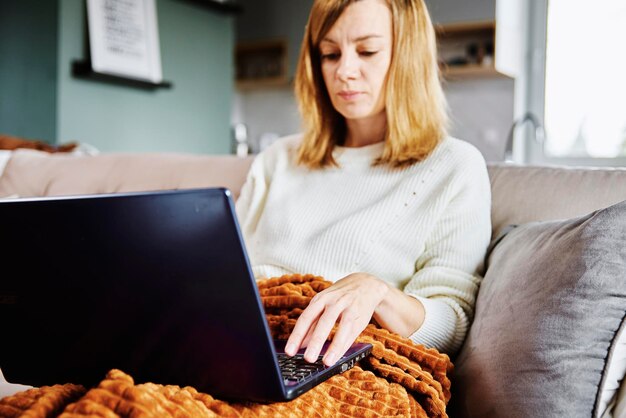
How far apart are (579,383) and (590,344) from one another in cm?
5

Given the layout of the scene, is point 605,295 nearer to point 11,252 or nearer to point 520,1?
point 11,252

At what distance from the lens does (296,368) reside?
78 centimetres

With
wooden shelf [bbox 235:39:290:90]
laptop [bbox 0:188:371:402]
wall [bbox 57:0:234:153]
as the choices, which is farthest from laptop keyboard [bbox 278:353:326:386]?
wooden shelf [bbox 235:39:290:90]

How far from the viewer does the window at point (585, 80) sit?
163 inches

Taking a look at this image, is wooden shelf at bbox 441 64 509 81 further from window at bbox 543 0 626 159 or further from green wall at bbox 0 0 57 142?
green wall at bbox 0 0 57 142

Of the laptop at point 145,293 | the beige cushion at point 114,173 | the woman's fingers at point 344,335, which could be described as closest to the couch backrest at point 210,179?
the beige cushion at point 114,173

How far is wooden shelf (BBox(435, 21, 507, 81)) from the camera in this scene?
4598mm

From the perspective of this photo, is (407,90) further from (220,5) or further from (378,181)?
(220,5)

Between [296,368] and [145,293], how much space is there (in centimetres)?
21

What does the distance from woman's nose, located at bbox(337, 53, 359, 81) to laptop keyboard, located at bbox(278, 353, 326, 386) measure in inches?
26.2

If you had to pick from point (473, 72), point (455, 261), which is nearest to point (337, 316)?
point (455, 261)

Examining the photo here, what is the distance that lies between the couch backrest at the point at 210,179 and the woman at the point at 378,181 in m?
0.08

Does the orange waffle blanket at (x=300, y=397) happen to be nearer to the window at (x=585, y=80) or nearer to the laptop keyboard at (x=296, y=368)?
the laptop keyboard at (x=296, y=368)

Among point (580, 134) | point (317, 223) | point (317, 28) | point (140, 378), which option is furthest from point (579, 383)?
point (580, 134)
